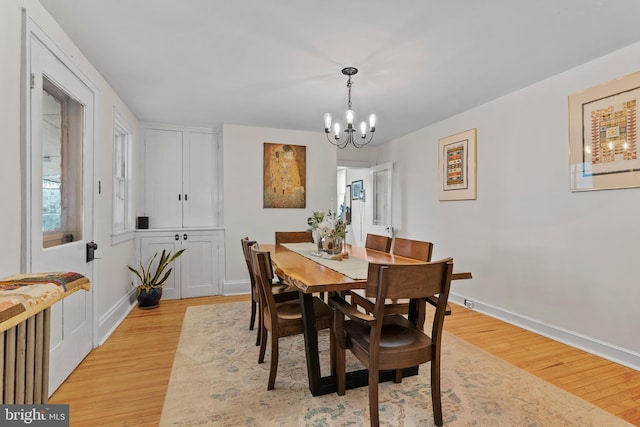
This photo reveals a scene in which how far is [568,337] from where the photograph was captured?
2.83 m

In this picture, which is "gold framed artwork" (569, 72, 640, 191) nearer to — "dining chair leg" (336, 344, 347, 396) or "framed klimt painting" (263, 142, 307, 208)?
"dining chair leg" (336, 344, 347, 396)

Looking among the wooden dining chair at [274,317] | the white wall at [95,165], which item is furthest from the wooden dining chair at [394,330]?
the white wall at [95,165]

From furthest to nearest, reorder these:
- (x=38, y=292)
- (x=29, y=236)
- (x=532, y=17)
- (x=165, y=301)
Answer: (x=165, y=301) < (x=532, y=17) < (x=29, y=236) < (x=38, y=292)

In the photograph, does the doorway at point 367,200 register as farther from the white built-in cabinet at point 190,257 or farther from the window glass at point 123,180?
the window glass at point 123,180

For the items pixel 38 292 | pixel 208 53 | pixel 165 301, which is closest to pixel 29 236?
pixel 38 292

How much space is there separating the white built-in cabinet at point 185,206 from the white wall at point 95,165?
39cm

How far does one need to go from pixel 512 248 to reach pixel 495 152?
1068 mm

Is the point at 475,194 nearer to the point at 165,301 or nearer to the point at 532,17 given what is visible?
the point at 532,17

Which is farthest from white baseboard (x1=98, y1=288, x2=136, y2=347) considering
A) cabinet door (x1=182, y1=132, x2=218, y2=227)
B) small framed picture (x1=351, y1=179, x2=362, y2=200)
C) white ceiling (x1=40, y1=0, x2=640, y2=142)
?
small framed picture (x1=351, y1=179, x2=362, y2=200)

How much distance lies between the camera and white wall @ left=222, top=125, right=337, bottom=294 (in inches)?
178

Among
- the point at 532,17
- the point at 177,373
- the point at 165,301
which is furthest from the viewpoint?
the point at 165,301

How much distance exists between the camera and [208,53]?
2.51 meters

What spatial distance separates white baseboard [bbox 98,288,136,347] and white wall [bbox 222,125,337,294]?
3.74ft

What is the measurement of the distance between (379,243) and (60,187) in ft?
8.85
